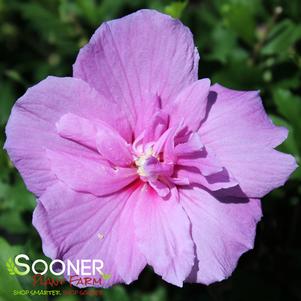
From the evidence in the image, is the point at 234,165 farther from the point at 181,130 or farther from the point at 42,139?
the point at 42,139

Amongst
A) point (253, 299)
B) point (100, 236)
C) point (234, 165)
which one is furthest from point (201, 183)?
point (253, 299)

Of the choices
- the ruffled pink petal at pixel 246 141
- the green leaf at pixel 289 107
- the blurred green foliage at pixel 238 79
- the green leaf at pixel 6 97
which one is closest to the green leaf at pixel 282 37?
the blurred green foliage at pixel 238 79

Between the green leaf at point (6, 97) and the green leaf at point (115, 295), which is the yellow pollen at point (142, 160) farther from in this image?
the green leaf at point (6, 97)

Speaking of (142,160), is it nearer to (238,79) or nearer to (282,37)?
(238,79)

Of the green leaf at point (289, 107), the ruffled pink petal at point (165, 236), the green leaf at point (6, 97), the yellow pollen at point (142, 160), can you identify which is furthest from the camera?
the green leaf at point (6, 97)

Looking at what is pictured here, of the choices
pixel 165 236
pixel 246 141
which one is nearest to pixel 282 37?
pixel 246 141

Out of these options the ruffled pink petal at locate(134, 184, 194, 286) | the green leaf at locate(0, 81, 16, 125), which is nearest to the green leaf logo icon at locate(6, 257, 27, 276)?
the ruffled pink petal at locate(134, 184, 194, 286)
